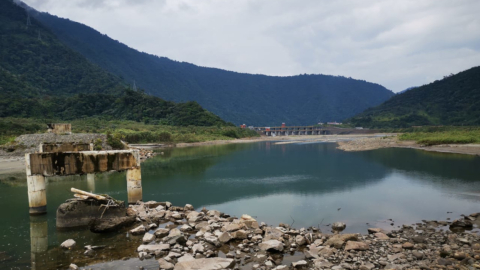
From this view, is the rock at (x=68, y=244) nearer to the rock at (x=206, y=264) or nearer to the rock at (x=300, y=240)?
the rock at (x=206, y=264)

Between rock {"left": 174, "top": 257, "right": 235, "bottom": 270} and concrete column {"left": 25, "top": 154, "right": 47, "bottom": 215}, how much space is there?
11.3 metres

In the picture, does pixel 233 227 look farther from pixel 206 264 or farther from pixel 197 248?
pixel 206 264

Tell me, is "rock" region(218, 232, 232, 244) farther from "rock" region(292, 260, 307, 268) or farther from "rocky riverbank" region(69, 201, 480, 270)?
"rock" region(292, 260, 307, 268)

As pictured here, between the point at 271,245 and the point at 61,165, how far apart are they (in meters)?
12.0

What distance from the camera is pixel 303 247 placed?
40.3 ft

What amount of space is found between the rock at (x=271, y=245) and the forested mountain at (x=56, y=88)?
89851 mm

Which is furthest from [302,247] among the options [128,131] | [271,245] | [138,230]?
[128,131]

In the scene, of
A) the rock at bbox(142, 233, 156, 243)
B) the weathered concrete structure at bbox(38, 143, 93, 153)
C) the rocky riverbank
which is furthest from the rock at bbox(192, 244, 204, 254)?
the weathered concrete structure at bbox(38, 143, 93, 153)

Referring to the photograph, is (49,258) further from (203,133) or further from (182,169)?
(203,133)

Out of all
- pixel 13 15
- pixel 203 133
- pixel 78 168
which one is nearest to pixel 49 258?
pixel 78 168

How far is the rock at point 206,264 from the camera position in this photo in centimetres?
1026

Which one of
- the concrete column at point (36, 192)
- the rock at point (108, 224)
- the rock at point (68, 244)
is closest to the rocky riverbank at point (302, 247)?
the rock at point (108, 224)

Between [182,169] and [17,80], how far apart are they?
103 metres

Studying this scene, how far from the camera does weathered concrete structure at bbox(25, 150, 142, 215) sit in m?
17.0
